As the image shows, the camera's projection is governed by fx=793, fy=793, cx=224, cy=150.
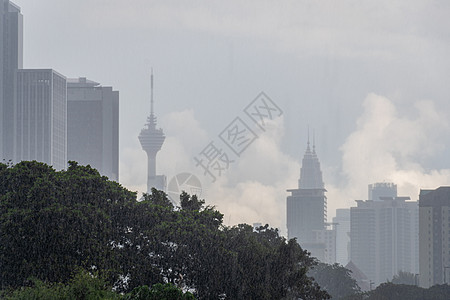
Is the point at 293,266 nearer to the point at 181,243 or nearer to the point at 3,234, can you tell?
the point at 181,243

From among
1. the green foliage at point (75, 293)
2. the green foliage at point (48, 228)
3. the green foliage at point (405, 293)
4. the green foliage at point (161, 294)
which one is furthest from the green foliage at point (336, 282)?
the green foliage at point (161, 294)

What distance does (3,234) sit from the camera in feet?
162

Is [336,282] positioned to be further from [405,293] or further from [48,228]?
[48,228]

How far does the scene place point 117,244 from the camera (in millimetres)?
54000

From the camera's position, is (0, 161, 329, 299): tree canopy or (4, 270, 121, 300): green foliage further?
(0, 161, 329, 299): tree canopy

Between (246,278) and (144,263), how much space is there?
26.0 feet

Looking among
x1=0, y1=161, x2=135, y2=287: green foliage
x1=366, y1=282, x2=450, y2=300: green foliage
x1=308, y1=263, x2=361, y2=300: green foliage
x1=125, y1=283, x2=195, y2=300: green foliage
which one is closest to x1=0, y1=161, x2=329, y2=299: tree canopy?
x1=0, y1=161, x2=135, y2=287: green foliage

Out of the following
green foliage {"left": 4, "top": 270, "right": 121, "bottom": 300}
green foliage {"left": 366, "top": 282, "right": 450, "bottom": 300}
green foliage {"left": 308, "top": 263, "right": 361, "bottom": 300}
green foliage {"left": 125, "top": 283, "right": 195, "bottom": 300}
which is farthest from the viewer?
green foliage {"left": 308, "top": 263, "right": 361, "bottom": 300}

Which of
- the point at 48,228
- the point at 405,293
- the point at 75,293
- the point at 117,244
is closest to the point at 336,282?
the point at 405,293

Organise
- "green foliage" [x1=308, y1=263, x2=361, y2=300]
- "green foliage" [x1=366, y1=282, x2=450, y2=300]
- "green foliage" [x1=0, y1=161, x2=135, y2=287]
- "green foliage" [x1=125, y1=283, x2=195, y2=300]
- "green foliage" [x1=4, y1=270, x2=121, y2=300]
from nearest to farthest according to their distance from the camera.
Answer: "green foliage" [x1=125, y1=283, x2=195, y2=300] < "green foliage" [x1=4, y1=270, x2=121, y2=300] < "green foliage" [x1=0, y1=161, x2=135, y2=287] < "green foliage" [x1=366, y1=282, x2=450, y2=300] < "green foliage" [x1=308, y1=263, x2=361, y2=300]

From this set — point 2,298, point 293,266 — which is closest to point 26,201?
point 2,298

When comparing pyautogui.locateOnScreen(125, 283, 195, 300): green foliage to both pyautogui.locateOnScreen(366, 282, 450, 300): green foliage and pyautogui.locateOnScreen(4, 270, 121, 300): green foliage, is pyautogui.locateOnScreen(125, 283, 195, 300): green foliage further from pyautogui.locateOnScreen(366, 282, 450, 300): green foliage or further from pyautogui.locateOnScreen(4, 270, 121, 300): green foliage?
pyautogui.locateOnScreen(366, 282, 450, 300): green foliage

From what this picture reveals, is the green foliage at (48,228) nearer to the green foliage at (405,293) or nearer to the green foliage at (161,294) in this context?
the green foliage at (161,294)

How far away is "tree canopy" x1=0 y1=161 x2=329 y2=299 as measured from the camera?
50000 mm
